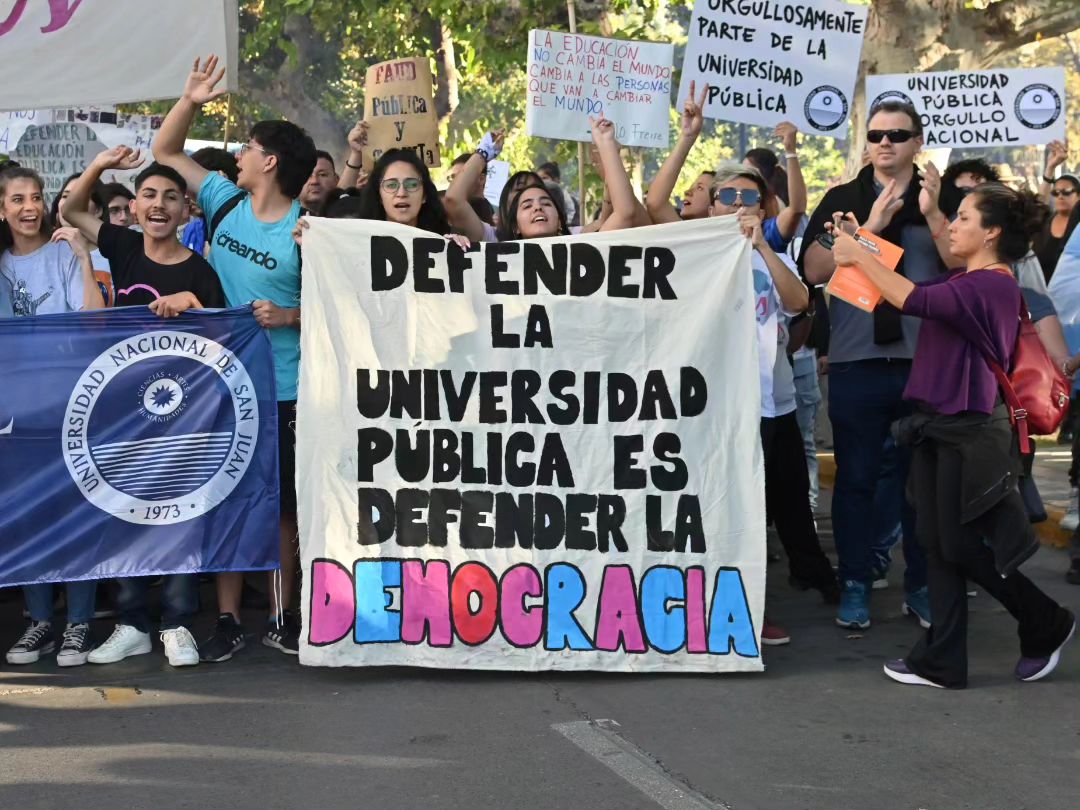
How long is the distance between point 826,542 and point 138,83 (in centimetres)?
430

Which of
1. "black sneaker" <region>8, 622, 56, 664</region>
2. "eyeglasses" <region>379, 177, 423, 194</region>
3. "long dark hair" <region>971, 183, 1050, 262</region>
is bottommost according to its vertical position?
"black sneaker" <region>8, 622, 56, 664</region>

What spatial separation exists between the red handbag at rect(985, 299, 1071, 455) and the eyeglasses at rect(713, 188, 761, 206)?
135cm

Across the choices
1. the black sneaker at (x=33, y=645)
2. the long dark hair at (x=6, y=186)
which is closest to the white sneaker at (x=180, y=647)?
the black sneaker at (x=33, y=645)

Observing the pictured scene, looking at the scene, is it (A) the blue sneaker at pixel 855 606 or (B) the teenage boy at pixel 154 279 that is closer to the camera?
(B) the teenage boy at pixel 154 279

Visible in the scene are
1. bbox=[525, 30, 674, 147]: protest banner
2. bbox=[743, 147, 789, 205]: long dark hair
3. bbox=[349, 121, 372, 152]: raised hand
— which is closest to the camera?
bbox=[349, 121, 372, 152]: raised hand

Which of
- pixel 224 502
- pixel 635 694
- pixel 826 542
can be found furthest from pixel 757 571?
pixel 826 542

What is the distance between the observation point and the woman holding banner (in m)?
6.27

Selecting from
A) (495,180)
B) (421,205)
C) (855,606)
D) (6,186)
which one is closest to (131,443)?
(6,186)

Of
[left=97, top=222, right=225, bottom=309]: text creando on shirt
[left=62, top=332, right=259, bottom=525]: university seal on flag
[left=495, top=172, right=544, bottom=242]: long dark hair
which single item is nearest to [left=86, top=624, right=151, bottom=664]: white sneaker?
[left=62, top=332, right=259, bottom=525]: university seal on flag

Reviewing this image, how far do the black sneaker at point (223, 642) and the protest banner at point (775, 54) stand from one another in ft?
13.3

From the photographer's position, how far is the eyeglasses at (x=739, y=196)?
6531mm

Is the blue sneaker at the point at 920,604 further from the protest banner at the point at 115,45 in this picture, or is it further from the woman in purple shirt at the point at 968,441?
the protest banner at the point at 115,45

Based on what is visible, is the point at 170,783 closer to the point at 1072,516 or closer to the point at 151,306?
the point at 151,306

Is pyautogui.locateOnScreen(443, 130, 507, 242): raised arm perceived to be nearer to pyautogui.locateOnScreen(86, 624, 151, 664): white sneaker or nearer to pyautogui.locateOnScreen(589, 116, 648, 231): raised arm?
pyautogui.locateOnScreen(589, 116, 648, 231): raised arm
